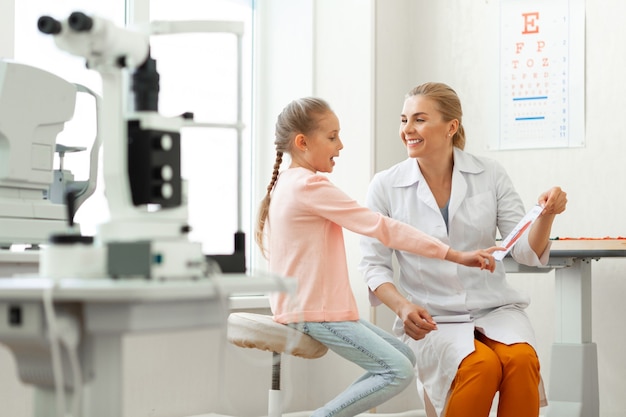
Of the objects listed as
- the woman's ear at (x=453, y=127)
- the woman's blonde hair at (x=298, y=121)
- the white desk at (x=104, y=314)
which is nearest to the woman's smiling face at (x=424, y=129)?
the woman's ear at (x=453, y=127)

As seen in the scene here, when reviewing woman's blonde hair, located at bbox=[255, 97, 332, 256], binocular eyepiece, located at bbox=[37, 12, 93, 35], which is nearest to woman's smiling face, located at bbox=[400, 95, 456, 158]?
woman's blonde hair, located at bbox=[255, 97, 332, 256]

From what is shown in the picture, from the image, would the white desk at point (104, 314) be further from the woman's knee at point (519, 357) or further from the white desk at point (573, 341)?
the white desk at point (573, 341)

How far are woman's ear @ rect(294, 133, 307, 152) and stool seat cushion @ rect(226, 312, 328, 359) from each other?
1.65 ft

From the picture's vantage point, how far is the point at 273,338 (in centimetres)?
254

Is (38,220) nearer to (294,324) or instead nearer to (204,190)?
(294,324)

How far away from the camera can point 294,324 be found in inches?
102

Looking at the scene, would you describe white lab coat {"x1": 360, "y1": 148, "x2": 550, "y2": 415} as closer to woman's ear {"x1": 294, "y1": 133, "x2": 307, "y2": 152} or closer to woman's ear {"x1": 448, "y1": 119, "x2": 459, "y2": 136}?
woman's ear {"x1": 448, "y1": 119, "x2": 459, "y2": 136}

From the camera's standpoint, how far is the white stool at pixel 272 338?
99.9 inches

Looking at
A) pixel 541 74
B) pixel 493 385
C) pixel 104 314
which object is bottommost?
pixel 493 385

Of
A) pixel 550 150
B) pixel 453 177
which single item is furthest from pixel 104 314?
pixel 550 150

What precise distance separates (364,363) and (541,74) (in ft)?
6.19

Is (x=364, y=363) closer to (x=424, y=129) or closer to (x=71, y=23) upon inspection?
(x=424, y=129)

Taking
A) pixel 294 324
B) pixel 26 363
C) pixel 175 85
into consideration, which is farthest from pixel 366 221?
pixel 175 85

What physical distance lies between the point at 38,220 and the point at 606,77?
2347 mm
